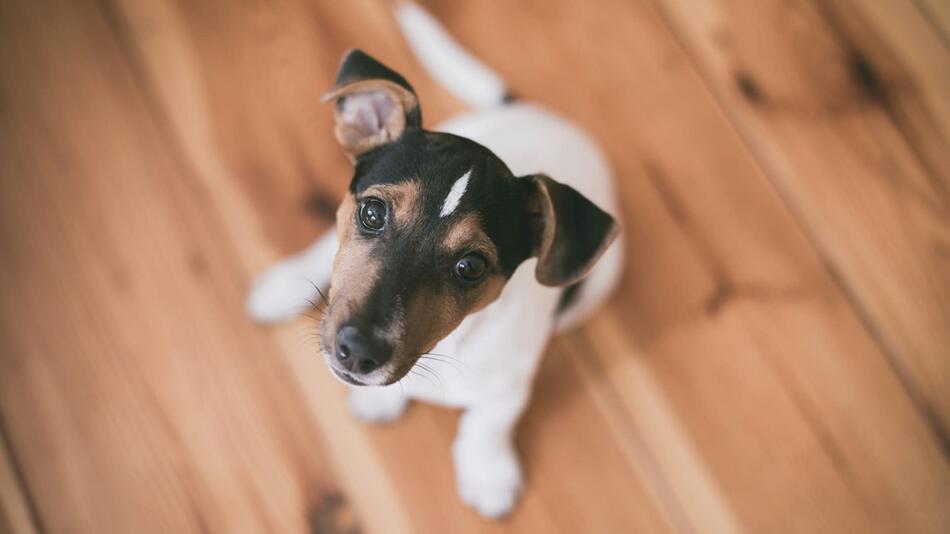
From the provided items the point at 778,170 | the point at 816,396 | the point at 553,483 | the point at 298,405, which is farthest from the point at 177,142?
the point at 816,396

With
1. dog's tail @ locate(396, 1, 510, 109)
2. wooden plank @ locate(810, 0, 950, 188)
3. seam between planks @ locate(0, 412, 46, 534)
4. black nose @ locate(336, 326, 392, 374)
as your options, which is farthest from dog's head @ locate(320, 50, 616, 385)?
wooden plank @ locate(810, 0, 950, 188)

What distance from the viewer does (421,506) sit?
7.54 feet

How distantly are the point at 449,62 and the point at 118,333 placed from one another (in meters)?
1.49

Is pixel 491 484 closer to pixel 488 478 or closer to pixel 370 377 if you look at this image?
pixel 488 478

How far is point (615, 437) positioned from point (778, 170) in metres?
1.26

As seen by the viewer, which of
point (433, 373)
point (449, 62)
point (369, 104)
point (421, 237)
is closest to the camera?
point (421, 237)

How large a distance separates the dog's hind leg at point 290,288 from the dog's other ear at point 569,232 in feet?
2.98

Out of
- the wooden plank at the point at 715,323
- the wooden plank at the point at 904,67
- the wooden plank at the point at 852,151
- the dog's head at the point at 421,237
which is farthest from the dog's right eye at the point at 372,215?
the wooden plank at the point at 904,67

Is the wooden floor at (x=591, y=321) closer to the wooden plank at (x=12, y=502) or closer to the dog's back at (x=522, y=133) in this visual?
the wooden plank at (x=12, y=502)

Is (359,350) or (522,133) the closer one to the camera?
(359,350)

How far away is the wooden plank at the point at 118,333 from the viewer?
88.7 inches

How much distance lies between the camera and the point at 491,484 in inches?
89.5

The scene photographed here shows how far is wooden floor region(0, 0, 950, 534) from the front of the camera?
2299 millimetres

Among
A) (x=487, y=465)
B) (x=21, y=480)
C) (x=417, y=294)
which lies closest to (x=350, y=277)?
(x=417, y=294)
